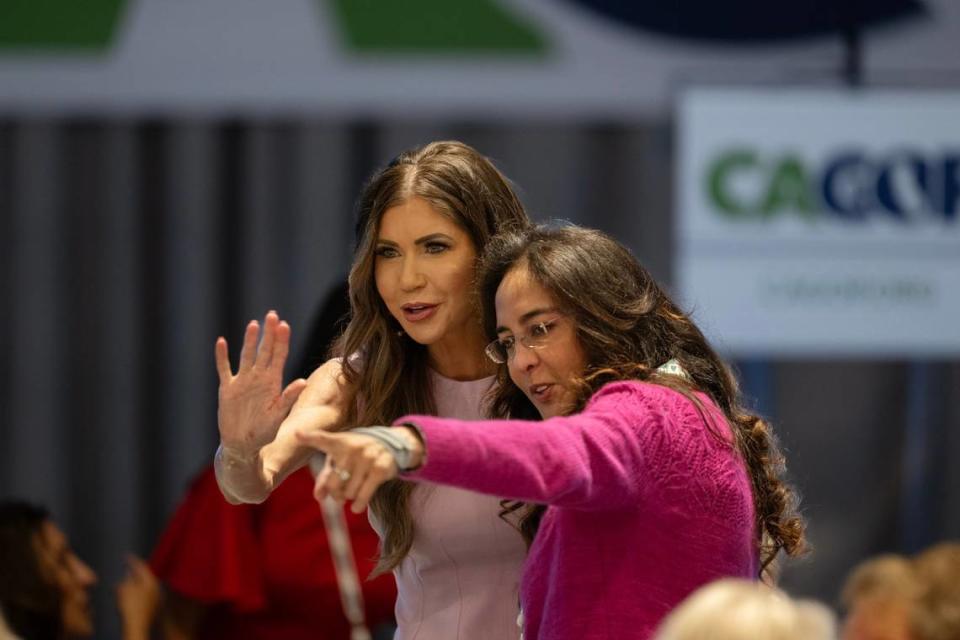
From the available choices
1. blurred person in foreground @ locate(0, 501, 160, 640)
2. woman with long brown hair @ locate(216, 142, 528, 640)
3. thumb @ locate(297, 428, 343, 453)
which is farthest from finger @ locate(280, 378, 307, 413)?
blurred person in foreground @ locate(0, 501, 160, 640)

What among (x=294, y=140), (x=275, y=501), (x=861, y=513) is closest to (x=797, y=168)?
(x=861, y=513)

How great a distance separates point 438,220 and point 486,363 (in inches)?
10.6

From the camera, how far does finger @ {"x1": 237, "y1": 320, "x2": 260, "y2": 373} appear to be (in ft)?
7.11

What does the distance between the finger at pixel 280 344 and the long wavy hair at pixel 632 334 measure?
11.5 inches

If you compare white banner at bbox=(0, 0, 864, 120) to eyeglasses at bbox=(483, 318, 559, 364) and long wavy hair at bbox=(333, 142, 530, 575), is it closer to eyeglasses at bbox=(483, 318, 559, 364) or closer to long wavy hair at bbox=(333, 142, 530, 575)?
long wavy hair at bbox=(333, 142, 530, 575)

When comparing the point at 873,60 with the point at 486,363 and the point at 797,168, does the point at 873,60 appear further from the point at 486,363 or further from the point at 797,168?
the point at 486,363

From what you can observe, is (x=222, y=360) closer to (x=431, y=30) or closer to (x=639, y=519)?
(x=639, y=519)

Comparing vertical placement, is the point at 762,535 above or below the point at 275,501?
above

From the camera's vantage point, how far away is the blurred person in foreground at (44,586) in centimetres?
375

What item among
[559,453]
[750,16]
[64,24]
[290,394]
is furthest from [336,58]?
[559,453]

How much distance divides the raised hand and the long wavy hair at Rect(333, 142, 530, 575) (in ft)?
0.90

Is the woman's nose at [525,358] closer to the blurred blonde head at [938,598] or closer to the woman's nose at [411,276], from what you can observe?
the woman's nose at [411,276]

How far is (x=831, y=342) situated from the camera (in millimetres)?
4957

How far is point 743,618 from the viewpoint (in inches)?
55.9
